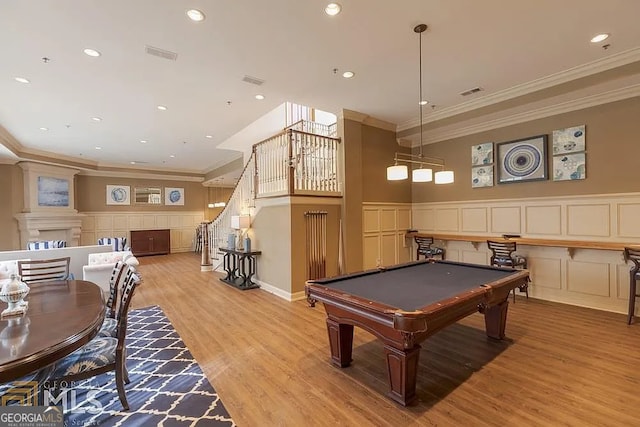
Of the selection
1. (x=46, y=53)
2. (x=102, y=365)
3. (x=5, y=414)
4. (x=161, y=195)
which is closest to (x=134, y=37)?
(x=46, y=53)

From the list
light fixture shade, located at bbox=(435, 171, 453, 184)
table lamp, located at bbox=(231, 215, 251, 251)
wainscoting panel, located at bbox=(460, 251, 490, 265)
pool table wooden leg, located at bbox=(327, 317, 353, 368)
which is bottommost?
pool table wooden leg, located at bbox=(327, 317, 353, 368)

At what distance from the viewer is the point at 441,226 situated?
6.38 meters

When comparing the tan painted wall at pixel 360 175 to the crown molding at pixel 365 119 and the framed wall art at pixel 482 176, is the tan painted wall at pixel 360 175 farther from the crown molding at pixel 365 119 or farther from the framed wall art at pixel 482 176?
the framed wall art at pixel 482 176

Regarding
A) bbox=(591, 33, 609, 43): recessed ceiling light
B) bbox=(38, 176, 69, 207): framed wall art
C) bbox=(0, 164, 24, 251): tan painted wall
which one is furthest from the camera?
bbox=(38, 176, 69, 207): framed wall art

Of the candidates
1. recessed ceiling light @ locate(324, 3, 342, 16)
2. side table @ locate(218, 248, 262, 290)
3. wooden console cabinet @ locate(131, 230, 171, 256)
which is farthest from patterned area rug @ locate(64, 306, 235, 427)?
wooden console cabinet @ locate(131, 230, 171, 256)

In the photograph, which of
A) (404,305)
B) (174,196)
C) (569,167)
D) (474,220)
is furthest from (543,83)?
(174,196)

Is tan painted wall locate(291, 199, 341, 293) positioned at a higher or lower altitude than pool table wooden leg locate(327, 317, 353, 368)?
higher

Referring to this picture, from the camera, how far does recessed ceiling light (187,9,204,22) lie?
280 cm

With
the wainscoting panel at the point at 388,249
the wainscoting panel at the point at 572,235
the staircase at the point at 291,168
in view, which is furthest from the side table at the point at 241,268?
the wainscoting panel at the point at 572,235

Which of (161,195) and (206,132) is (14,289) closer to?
(206,132)

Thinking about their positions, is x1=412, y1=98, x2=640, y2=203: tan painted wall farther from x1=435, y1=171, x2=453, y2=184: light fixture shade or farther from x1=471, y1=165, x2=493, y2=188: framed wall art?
x1=435, y1=171, x2=453, y2=184: light fixture shade

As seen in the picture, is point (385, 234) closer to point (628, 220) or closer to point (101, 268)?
point (628, 220)

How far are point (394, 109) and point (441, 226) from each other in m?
2.78

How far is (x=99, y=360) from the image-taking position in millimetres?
2121
